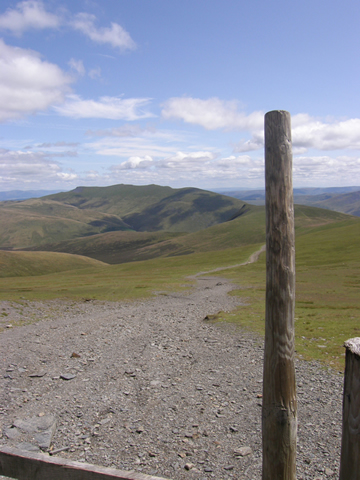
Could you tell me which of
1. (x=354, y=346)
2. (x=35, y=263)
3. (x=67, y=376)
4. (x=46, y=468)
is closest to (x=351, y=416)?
(x=354, y=346)

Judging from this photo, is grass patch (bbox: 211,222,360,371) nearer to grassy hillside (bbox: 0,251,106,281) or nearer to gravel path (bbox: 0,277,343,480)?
gravel path (bbox: 0,277,343,480)

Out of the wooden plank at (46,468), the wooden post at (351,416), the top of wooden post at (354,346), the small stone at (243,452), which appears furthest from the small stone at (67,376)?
the top of wooden post at (354,346)

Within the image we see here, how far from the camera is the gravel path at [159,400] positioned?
975cm

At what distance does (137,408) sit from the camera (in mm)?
12930

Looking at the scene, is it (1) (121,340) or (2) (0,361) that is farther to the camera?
(1) (121,340)

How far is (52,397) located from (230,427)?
7.73 metres

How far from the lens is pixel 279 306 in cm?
563

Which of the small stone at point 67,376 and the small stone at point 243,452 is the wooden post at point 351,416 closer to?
the small stone at point 243,452

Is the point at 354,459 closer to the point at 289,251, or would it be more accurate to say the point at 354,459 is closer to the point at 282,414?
the point at 282,414

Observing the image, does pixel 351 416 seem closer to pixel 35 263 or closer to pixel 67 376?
pixel 67 376

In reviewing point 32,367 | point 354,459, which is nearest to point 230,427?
point 354,459

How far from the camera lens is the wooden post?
14.4 feet

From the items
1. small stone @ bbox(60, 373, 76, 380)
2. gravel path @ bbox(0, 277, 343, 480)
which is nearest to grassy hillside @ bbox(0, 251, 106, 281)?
gravel path @ bbox(0, 277, 343, 480)

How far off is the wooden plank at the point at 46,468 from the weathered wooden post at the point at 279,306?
222cm
